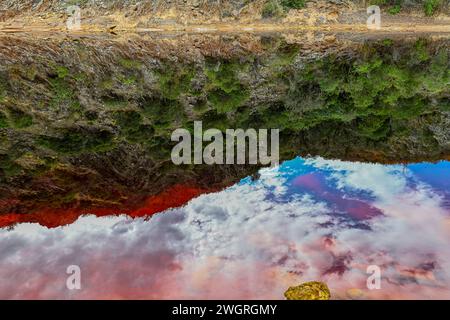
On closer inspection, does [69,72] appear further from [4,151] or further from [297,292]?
[297,292]

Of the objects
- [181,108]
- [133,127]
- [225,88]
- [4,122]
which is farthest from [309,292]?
[4,122]

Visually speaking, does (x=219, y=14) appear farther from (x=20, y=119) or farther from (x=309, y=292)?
(x=309, y=292)

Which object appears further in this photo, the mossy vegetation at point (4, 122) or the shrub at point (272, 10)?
the shrub at point (272, 10)

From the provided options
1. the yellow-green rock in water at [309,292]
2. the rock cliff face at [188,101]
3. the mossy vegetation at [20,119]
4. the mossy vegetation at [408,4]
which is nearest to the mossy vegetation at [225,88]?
the rock cliff face at [188,101]

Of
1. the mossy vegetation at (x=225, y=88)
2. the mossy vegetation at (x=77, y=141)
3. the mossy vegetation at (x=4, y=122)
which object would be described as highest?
the mossy vegetation at (x=225, y=88)

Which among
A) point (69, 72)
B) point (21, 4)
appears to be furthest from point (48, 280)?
point (21, 4)

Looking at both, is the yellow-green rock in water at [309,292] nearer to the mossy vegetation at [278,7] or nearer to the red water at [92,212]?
the red water at [92,212]

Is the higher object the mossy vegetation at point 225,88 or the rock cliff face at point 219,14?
the rock cliff face at point 219,14

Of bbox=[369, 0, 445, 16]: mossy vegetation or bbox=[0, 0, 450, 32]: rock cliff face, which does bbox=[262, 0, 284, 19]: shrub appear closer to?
bbox=[0, 0, 450, 32]: rock cliff face
